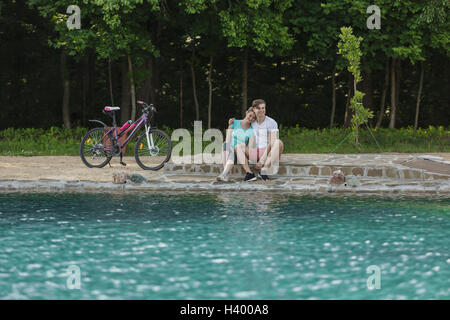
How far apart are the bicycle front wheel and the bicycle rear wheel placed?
679 mm

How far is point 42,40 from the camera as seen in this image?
26031mm

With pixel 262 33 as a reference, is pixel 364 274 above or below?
below

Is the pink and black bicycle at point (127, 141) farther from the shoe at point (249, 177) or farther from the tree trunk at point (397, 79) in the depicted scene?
the tree trunk at point (397, 79)

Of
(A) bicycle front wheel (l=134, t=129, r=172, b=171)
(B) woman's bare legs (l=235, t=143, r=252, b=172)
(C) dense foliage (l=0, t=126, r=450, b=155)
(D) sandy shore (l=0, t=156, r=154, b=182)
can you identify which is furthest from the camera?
(C) dense foliage (l=0, t=126, r=450, b=155)

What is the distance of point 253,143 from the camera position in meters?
12.2

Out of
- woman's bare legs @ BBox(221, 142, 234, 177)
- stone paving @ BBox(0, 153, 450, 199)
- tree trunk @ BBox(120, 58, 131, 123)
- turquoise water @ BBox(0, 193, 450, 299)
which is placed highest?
tree trunk @ BBox(120, 58, 131, 123)

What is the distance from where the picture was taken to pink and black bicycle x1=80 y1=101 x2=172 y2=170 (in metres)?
13.8

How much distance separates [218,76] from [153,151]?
1433cm

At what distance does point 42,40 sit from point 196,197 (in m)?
17.6

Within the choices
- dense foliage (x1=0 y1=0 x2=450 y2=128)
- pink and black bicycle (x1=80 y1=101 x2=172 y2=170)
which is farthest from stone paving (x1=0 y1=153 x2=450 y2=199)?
dense foliage (x1=0 y1=0 x2=450 y2=128)

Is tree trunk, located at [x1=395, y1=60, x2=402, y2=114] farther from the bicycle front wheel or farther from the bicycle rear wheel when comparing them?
the bicycle rear wheel

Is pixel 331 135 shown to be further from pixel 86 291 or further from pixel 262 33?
pixel 86 291

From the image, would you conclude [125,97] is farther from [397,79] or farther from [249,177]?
[249,177]

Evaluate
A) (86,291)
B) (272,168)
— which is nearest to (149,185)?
(272,168)
